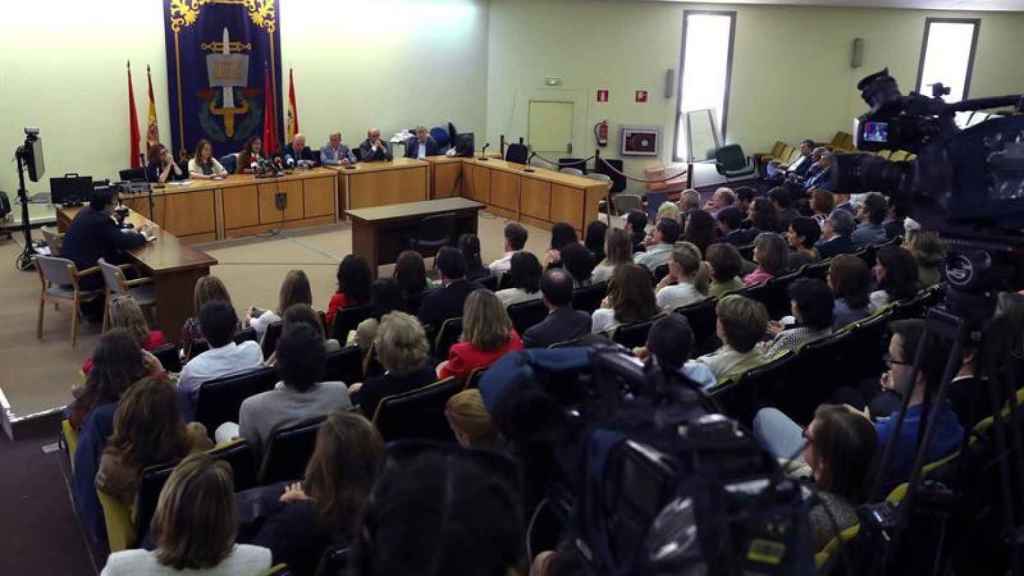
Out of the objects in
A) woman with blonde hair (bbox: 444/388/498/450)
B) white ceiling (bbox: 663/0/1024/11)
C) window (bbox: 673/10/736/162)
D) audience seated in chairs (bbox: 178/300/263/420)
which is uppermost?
white ceiling (bbox: 663/0/1024/11)

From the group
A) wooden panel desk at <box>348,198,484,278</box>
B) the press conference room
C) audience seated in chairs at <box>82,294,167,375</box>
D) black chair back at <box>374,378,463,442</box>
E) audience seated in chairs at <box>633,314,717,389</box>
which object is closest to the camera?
the press conference room

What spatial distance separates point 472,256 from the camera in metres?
6.14

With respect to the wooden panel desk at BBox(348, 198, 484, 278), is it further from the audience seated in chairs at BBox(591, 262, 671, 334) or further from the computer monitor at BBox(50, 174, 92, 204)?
the audience seated in chairs at BBox(591, 262, 671, 334)

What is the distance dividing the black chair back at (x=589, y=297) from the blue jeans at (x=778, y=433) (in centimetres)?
211

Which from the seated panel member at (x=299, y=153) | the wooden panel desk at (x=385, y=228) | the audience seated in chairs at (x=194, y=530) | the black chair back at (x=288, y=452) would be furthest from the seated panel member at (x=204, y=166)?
the audience seated in chairs at (x=194, y=530)

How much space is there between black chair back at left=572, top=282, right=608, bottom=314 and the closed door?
7986 mm

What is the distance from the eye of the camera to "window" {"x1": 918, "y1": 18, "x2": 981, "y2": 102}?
13695mm

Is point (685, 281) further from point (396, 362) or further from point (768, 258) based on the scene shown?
point (396, 362)

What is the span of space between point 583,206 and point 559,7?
13.5 ft

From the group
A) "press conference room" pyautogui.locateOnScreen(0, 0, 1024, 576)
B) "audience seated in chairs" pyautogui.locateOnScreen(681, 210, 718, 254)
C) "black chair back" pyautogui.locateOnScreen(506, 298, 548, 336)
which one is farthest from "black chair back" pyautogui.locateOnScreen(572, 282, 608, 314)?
"audience seated in chairs" pyautogui.locateOnScreen(681, 210, 718, 254)

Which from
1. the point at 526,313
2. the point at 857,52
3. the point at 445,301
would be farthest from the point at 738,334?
the point at 857,52

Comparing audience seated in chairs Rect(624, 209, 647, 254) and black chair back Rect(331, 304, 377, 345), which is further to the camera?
audience seated in chairs Rect(624, 209, 647, 254)

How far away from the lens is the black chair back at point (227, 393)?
370 centimetres

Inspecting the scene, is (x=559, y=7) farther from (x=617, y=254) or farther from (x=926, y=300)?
(x=926, y=300)
